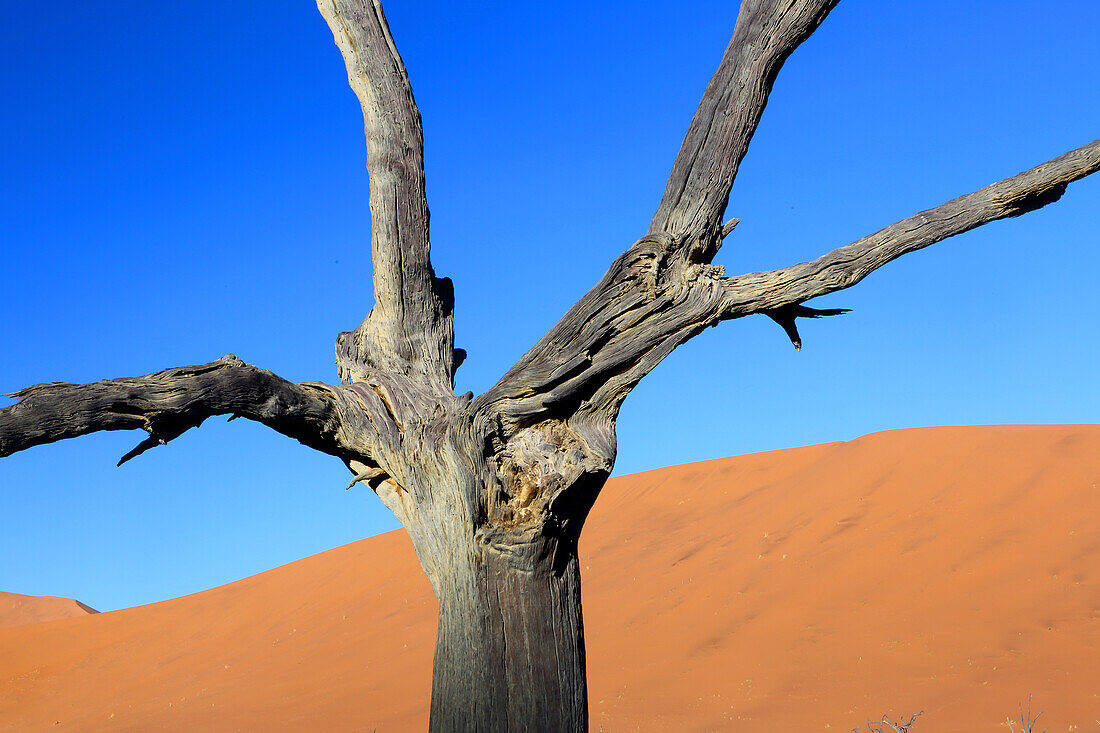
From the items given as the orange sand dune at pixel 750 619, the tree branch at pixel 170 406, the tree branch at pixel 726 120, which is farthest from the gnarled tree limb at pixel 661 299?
the orange sand dune at pixel 750 619

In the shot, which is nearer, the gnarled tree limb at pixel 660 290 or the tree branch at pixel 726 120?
the gnarled tree limb at pixel 660 290

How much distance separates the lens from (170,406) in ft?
10.3

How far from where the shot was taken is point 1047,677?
34.5 feet

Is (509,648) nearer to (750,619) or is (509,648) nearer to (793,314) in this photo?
(793,314)

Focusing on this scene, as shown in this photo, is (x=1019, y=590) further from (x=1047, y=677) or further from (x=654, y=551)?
(x=654, y=551)

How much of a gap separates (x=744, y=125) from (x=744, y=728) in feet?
28.7

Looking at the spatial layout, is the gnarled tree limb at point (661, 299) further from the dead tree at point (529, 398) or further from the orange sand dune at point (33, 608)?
the orange sand dune at point (33, 608)

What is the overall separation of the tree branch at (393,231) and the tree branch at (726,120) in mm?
1204

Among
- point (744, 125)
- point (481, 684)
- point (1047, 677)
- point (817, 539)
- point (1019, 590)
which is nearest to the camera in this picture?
point (481, 684)

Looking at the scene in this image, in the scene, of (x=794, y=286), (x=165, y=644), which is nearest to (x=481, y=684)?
(x=794, y=286)

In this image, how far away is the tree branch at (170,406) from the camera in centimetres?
295

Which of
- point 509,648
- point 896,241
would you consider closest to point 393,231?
point 509,648

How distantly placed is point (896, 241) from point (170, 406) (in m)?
3.05

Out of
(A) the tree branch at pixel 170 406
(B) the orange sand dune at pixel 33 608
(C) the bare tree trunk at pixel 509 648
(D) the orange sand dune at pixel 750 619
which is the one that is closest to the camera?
(A) the tree branch at pixel 170 406
